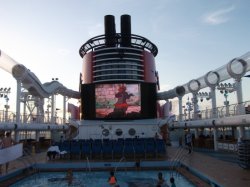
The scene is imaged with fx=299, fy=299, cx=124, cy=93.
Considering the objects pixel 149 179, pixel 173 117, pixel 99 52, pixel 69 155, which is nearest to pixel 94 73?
pixel 99 52

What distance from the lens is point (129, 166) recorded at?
15492 millimetres

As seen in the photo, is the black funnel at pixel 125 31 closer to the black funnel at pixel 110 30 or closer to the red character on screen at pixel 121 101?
the black funnel at pixel 110 30

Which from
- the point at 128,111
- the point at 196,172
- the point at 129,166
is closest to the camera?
the point at 196,172

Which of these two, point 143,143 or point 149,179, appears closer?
point 149,179

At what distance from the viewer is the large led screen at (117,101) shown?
103 ft

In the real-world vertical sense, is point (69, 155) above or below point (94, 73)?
below

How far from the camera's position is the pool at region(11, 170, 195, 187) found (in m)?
12.1

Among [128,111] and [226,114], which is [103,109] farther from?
[226,114]

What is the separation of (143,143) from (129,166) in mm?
2809

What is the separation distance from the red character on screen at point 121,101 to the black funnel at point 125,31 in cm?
612


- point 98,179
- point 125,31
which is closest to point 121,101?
point 125,31

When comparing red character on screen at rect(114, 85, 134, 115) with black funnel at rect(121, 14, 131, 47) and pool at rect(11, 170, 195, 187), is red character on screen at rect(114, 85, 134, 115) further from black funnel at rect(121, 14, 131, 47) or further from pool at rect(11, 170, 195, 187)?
pool at rect(11, 170, 195, 187)

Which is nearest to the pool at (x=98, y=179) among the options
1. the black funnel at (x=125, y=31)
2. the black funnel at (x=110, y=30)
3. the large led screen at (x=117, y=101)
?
the large led screen at (x=117, y=101)

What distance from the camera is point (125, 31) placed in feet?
116
